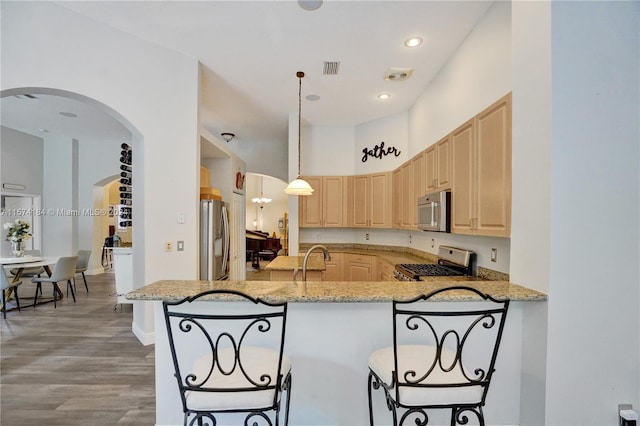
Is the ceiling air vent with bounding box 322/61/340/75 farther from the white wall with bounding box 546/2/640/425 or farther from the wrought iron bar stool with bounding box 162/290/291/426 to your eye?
the wrought iron bar stool with bounding box 162/290/291/426

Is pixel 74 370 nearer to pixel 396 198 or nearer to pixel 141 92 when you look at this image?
pixel 141 92

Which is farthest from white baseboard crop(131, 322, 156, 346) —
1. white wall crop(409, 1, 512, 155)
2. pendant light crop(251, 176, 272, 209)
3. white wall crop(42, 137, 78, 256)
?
pendant light crop(251, 176, 272, 209)

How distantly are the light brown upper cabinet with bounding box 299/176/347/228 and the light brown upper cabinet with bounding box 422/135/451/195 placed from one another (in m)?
2.34

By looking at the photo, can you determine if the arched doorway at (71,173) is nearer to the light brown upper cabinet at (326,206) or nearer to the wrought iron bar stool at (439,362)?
the light brown upper cabinet at (326,206)

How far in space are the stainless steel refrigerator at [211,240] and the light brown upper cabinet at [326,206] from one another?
1.62m

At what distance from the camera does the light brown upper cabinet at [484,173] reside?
2037mm

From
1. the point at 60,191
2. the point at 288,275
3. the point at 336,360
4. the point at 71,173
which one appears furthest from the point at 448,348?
the point at 60,191

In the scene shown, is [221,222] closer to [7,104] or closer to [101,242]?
[7,104]

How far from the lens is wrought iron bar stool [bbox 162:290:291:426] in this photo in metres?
1.30

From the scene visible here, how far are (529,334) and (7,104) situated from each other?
25.4 ft

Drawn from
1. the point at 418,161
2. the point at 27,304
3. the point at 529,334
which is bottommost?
the point at 27,304

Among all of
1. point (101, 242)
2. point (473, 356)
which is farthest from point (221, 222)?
point (101, 242)

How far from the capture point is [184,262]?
346cm

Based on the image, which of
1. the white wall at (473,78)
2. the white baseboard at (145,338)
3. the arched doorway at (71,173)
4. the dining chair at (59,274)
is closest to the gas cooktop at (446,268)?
the white wall at (473,78)
